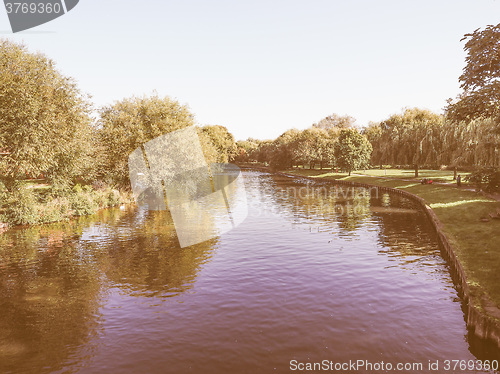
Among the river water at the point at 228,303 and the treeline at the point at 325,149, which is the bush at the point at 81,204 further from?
the treeline at the point at 325,149

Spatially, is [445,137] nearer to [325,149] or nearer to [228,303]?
[325,149]

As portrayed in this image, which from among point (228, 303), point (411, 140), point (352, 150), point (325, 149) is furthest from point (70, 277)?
point (325, 149)

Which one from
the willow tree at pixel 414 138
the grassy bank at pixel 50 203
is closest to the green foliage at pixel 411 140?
the willow tree at pixel 414 138

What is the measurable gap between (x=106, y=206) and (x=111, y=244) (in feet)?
73.7

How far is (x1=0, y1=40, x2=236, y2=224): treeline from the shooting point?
3359 cm

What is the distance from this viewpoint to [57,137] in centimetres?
3750

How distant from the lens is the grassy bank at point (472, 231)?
16234mm

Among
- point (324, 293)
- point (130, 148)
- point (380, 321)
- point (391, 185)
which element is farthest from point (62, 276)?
point (391, 185)

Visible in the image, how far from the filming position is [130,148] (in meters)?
53.2

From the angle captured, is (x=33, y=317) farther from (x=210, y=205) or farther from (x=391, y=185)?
(x=391, y=185)

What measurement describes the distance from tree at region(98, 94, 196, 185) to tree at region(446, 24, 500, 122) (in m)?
42.0

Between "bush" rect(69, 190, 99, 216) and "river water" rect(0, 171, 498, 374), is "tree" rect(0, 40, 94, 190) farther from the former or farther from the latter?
"river water" rect(0, 171, 498, 374)

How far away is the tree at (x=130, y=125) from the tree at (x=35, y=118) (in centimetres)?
1048

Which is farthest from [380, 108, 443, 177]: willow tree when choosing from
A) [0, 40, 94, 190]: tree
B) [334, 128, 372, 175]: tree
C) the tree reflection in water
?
[0, 40, 94, 190]: tree
